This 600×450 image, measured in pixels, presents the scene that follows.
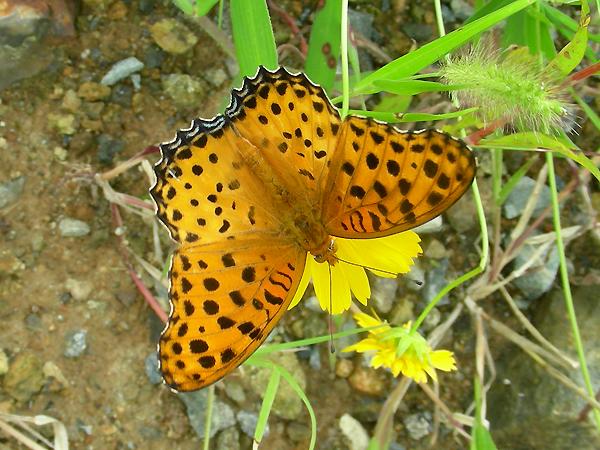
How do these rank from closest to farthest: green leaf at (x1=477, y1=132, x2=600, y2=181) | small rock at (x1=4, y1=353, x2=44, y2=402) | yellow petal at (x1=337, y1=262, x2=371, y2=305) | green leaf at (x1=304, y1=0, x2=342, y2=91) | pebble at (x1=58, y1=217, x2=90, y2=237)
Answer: green leaf at (x1=477, y1=132, x2=600, y2=181), yellow petal at (x1=337, y1=262, x2=371, y2=305), green leaf at (x1=304, y1=0, x2=342, y2=91), small rock at (x1=4, y1=353, x2=44, y2=402), pebble at (x1=58, y1=217, x2=90, y2=237)

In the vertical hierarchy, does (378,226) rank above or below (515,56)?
below

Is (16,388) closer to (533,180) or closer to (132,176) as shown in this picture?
(132,176)

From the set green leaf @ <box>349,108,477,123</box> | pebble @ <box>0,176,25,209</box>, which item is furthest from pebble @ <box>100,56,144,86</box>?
green leaf @ <box>349,108,477,123</box>

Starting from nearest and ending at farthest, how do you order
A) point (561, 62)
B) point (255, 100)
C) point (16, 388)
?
point (561, 62)
point (255, 100)
point (16, 388)

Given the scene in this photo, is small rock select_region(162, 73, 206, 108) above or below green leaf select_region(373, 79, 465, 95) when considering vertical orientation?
below

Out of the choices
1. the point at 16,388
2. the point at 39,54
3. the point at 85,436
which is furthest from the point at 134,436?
the point at 39,54

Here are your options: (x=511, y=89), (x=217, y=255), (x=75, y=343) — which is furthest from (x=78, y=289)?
(x=511, y=89)

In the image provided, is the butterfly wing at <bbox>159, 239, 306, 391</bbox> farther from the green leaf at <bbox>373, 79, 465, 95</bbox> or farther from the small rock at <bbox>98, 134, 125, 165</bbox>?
the small rock at <bbox>98, 134, 125, 165</bbox>
